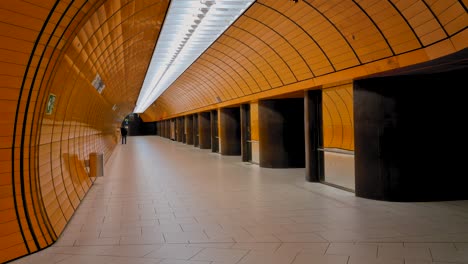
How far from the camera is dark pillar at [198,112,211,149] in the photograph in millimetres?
31578

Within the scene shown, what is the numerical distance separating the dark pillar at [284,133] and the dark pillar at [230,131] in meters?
7.46

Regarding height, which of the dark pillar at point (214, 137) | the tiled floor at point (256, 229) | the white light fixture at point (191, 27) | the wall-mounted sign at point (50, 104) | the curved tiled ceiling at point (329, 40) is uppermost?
the white light fixture at point (191, 27)

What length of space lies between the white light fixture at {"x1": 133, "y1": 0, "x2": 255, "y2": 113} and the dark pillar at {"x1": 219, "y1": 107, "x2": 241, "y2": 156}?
281 inches

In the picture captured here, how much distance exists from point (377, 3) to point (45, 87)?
5593mm

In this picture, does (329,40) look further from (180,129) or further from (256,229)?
(180,129)

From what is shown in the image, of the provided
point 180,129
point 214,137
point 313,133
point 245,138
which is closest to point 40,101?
point 313,133

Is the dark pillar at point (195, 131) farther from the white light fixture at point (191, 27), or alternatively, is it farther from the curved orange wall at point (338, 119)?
the white light fixture at point (191, 27)

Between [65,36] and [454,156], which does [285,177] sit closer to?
[454,156]

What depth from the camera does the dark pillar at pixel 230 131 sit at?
2516cm

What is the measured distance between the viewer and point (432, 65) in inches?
337

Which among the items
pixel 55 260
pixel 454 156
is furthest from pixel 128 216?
pixel 454 156

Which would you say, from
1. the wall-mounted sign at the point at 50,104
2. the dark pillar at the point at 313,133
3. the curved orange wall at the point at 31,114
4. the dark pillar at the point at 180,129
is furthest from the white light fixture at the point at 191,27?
the dark pillar at the point at 180,129

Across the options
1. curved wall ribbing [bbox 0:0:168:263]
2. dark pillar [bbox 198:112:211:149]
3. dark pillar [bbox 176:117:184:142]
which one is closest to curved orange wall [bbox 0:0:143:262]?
curved wall ribbing [bbox 0:0:168:263]

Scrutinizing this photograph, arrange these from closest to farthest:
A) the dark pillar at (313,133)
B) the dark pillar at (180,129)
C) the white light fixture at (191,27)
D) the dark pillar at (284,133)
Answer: the white light fixture at (191,27) → the dark pillar at (313,133) → the dark pillar at (284,133) → the dark pillar at (180,129)
